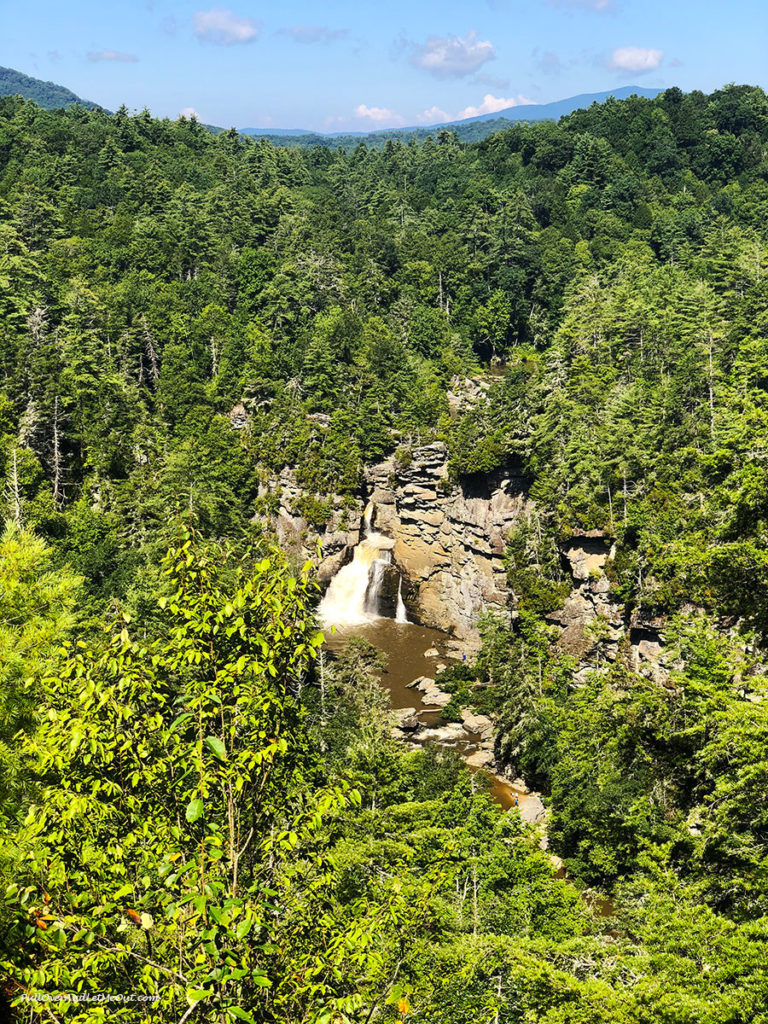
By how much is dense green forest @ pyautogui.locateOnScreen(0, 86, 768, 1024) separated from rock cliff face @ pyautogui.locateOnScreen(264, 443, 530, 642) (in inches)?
70.0

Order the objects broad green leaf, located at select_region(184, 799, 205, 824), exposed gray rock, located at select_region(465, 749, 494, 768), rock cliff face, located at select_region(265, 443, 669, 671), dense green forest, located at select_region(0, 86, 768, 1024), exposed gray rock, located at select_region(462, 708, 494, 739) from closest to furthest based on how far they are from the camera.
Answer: broad green leaf, located at select_region(184, 799, 205, 824), dense green forest, located at select_region(0, 86, 768, 1024), exposed gray rock, located at select_region(465, 749, 494, 768), exposed gray rock, located at select_region(462, 708, 494, 739), rock cliff face, located at select_region(265, 443, 669, 671)

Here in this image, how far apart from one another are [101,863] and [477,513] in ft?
150

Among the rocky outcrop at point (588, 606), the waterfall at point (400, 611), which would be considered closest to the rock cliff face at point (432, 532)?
the waterfall at point (400, 611)

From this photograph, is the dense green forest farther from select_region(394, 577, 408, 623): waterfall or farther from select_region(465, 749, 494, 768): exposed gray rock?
select_region(394, 577, 408, 623): waterfall

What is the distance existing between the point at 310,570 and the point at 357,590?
4478 centimetres

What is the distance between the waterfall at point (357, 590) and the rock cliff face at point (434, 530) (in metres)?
0.78

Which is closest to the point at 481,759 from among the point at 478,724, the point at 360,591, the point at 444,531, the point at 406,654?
the point at 478,724

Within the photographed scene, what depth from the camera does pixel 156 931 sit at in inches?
196

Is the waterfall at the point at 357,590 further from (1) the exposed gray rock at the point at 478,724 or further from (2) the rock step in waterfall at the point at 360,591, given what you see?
(1) the exposed gray rock at the point at 478,724

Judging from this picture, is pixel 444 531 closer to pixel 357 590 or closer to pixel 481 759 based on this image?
pixel 357 590

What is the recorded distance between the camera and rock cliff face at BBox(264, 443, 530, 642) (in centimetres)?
4869

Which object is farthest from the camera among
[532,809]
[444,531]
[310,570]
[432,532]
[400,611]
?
[432,532]

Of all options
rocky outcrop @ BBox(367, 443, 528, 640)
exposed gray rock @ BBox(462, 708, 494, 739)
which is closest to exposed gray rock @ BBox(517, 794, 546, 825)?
exposed gray rock @ BBox(462, 708, 494, 739)

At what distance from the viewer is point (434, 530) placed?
52.1 m
